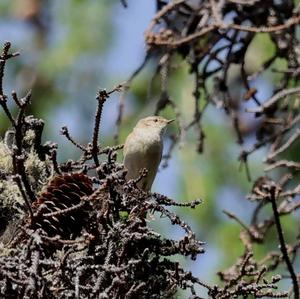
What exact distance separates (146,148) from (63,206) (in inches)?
65.5

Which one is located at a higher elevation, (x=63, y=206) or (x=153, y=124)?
(x=153, y=124)

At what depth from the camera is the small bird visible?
395 cm

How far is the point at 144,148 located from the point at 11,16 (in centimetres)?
206

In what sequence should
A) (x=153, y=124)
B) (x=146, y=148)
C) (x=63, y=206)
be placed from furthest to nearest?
(x=153, y=124) → (x=146, y=148) → (x=63, y=206)

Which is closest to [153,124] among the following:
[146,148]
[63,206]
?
A: [146,148]

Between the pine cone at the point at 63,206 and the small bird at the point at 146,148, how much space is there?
1.42 meters

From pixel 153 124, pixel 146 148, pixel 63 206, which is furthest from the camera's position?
pixel 153 124

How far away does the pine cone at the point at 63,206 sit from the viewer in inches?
91.3

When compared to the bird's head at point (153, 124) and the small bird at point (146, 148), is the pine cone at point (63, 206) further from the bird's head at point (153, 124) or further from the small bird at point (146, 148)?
the bird's head at point (153, 124)

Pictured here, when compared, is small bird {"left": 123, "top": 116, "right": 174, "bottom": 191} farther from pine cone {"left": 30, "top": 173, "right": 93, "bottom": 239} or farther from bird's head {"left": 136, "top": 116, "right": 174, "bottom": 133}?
pine cone {"left": 30, "top": 173, "right": 93, "bottom": 239}

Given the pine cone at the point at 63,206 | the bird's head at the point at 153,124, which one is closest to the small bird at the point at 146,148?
the bird's head at the point at 153,124

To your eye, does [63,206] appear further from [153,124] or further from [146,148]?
[153,124]

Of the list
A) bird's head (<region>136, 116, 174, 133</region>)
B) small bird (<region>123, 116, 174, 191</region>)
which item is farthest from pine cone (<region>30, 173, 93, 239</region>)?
bird's head (<region>136, 116, 174, 133</region>)

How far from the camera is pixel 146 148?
404 centimetres
